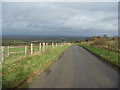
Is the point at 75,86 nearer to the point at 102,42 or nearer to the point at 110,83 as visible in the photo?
the point at 110,83

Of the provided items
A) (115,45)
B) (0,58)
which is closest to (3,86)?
(0,58)

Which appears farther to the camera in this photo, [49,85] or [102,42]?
[102,42]

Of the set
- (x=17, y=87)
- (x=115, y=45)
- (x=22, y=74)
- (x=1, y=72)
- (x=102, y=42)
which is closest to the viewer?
(x=17, y=87)

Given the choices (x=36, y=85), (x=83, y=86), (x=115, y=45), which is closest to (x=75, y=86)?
(x=83, y=86)

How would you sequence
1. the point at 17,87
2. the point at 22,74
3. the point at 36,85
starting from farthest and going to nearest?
the point at 22,74 → the point at 36,85 → the point at 17,87

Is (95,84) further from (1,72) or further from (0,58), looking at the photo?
(0,58)

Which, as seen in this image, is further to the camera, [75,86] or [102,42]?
[102,42]

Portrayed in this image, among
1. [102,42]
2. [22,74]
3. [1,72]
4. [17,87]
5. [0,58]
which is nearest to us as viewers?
[17,87]

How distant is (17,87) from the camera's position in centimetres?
692

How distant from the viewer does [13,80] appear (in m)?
7.78

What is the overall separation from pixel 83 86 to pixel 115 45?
22126mm

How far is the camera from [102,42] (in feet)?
133

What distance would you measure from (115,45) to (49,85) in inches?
887

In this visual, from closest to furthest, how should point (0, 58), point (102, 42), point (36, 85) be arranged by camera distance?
point (36, 85), point (0, 58), point (102, 42)
